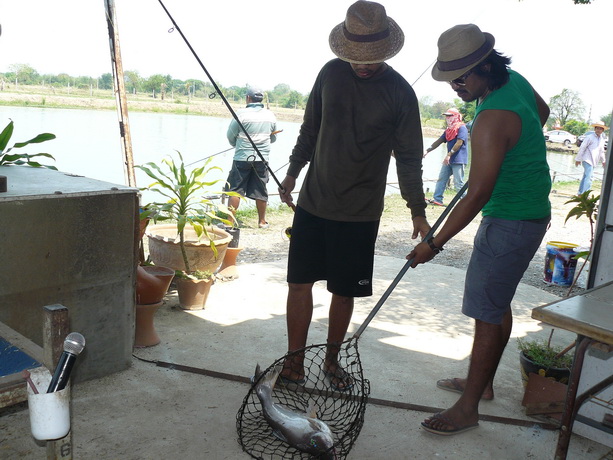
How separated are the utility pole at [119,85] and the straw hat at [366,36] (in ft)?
7.62

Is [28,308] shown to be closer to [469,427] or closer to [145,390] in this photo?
[145,390]

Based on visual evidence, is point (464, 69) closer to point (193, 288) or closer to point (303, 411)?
point (303, 411)

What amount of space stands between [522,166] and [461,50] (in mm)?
545

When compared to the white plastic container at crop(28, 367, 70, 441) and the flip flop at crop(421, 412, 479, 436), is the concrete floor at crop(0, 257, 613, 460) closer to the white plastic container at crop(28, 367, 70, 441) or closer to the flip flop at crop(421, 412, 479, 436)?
the flip flop at crop(421, 412, 479, 436)

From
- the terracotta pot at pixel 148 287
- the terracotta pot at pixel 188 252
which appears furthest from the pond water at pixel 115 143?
the terracotta pot at pixel 148 287

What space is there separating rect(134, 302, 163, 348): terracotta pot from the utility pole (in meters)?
1.66

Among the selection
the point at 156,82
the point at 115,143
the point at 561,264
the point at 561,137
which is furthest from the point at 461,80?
the point at 561,137

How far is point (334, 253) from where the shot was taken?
118 inches

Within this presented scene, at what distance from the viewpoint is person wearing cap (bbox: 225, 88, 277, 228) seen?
732cm

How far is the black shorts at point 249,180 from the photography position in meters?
7.40

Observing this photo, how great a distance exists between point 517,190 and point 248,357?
5.81 feet

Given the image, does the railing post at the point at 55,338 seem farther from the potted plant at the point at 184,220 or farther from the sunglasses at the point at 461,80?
A: the potted plant at the point at 184,220

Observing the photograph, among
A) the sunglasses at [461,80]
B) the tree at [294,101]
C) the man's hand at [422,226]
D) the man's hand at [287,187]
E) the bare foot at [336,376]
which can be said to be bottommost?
the bare foot at [336,376]

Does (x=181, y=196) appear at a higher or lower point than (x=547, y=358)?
higher
